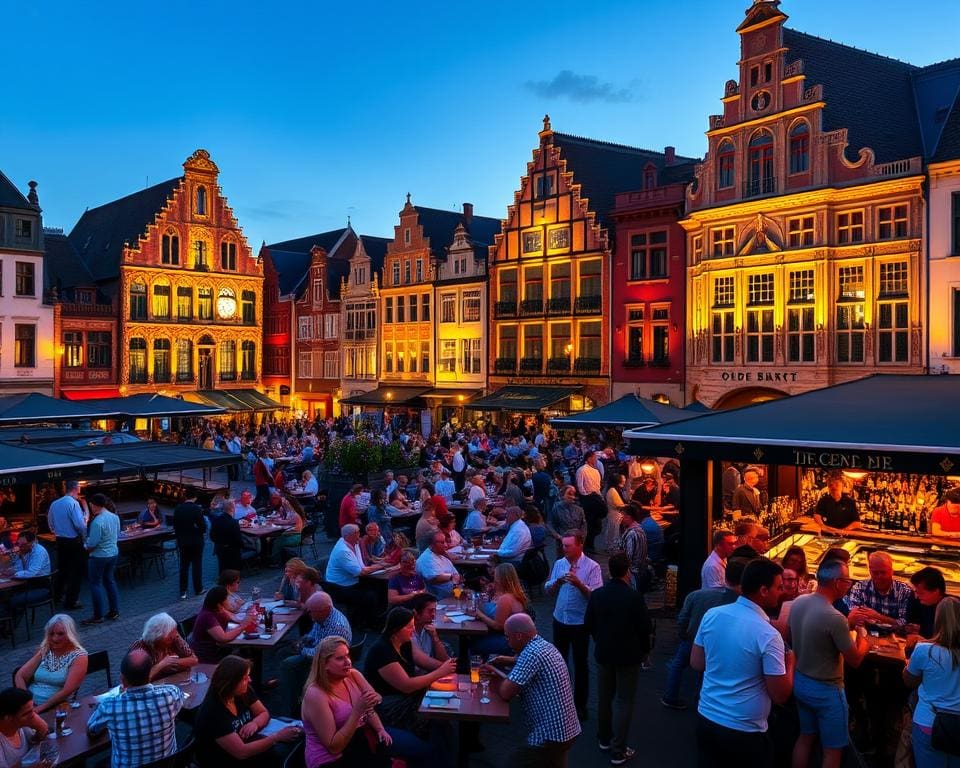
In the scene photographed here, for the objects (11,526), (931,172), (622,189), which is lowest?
(11,526)

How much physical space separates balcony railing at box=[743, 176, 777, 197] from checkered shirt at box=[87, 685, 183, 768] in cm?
2708

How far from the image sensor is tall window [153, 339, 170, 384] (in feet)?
143

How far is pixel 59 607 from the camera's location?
488 inches

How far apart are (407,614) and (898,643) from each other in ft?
14.4

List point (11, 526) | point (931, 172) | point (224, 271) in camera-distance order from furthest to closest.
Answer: point (224, 271)
point (931, 172)
point (11, 526)

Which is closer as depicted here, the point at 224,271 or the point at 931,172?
A: the point at 931,172

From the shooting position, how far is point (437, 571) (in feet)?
31.6

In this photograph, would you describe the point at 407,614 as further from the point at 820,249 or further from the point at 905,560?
Answer: the point at 820,249

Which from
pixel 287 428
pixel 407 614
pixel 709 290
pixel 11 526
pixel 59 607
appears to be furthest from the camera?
pixel 287 428

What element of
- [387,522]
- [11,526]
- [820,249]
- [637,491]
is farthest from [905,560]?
[820,249]

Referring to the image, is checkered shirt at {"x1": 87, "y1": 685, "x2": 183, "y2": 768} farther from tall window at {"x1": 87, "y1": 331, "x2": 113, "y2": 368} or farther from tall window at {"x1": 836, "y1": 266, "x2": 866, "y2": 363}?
tall window at {"x1": 87, "y1": 331, "x2": 113, "y2": 368}

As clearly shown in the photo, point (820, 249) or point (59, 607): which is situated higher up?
point (820, 249)

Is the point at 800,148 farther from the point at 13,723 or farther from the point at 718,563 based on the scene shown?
Answer: the point at 13,723

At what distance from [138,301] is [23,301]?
603 centimetres
